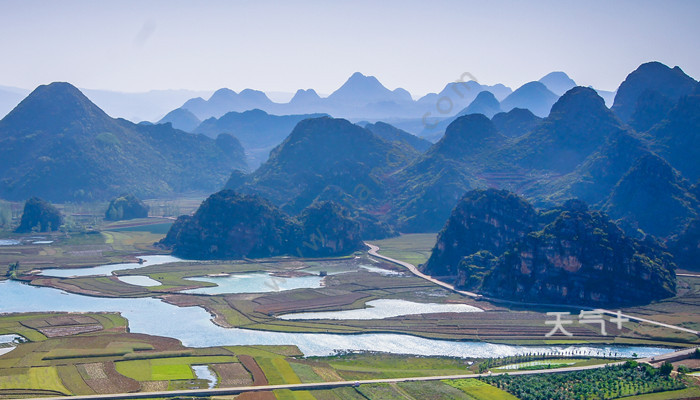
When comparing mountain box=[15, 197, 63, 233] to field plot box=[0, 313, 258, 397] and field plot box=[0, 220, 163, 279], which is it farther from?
field plot box=[0, 313, 258, 397]

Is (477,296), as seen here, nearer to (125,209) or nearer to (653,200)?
(653,200)

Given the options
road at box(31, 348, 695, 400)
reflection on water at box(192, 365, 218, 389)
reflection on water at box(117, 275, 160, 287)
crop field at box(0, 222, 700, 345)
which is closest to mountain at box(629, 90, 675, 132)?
crop field at box(0, 222, 700, 345)

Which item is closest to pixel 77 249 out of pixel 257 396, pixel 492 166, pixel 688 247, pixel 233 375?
pixel 233 375

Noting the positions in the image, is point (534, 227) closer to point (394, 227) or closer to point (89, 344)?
point (394, 227)

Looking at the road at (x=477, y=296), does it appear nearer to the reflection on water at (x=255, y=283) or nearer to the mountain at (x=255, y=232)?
the mountain at (x=255, y=232)

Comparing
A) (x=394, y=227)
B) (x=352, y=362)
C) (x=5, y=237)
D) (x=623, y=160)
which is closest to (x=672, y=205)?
(x=623, y=160)

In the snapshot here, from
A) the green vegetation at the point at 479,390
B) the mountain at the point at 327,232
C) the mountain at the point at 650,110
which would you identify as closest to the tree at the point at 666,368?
the green vegetation at the point at 479,390

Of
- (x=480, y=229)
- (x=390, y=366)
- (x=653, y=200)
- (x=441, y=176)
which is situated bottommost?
(x=390, y=366)
